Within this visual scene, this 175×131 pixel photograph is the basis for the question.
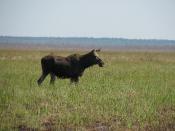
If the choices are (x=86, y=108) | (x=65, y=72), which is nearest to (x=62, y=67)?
(x=65, y=72)

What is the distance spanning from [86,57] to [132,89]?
284 cm

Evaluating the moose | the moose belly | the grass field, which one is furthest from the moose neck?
the grass field

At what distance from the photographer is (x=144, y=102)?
572 inches

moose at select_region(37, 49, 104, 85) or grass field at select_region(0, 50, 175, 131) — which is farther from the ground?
moose at select_region(37, 49, 104, 85)

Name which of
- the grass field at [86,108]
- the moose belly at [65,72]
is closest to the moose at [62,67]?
the moose belly at [65,72]

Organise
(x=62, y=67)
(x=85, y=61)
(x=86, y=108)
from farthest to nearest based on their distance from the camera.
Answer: (x=85, y=61) → (x=62, y=67) → (x=86, y=108)

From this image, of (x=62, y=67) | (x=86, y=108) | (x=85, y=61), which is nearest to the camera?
(x=86, y=108)

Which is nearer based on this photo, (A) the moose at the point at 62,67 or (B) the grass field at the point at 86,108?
(B) the grass field at the point at 86,108

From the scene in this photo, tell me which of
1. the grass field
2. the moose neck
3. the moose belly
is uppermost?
the moose neck

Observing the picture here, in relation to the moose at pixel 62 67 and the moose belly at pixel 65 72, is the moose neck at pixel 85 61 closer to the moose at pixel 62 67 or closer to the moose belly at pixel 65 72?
the moose at pixel 62 67

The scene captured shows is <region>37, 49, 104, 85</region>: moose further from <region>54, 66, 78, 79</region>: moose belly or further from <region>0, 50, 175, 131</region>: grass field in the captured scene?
<region>0, 50, 175, 131</region>: grass field

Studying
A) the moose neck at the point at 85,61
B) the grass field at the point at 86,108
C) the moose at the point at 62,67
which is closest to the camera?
the grass field at the point at 86,108

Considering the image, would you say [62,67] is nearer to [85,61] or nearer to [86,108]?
[85,61]

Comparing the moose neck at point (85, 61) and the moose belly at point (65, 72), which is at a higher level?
the moose neck at point (85, 61)
